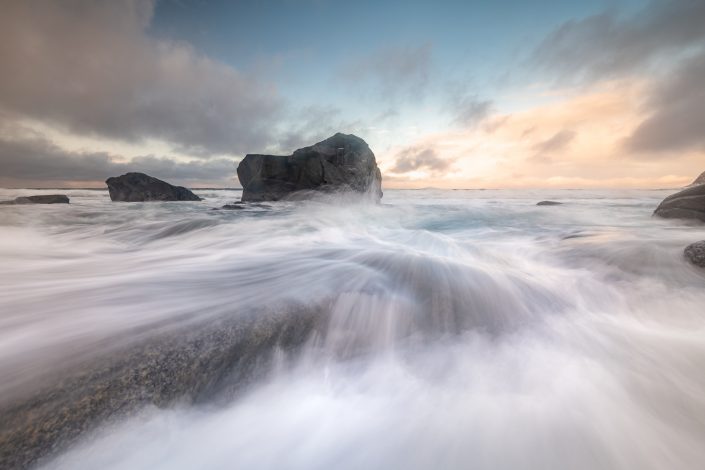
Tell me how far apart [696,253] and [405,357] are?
13.8 feet

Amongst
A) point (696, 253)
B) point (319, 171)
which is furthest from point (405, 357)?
point (319, 171)

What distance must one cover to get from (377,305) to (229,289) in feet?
4.69

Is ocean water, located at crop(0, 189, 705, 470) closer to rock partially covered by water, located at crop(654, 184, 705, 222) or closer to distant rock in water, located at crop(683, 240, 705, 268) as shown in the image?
distant rock in water, located at crop(683, 240, 705, 268)

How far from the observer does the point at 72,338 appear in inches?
69.7

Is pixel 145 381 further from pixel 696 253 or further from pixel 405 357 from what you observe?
pixel 696 253

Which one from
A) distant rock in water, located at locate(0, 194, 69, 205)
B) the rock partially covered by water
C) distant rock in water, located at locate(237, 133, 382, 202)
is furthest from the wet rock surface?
distant rock in water, located at locate(0, 194, 69, 205)

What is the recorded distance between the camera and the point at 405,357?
1.94 m

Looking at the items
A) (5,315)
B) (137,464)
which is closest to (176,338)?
(137,464)

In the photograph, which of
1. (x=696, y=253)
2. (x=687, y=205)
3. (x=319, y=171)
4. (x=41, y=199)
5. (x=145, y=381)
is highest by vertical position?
(x=319, y=171)

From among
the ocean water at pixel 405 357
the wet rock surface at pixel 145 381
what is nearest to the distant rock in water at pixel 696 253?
the ocean water at pixel 405 357

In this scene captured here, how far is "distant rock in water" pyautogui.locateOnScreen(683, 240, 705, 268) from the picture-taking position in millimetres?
3387

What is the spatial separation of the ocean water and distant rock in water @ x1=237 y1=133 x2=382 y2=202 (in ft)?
42.7

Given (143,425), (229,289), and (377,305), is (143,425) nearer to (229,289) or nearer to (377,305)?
(229,289)

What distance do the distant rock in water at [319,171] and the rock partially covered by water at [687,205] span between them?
12206 mm
